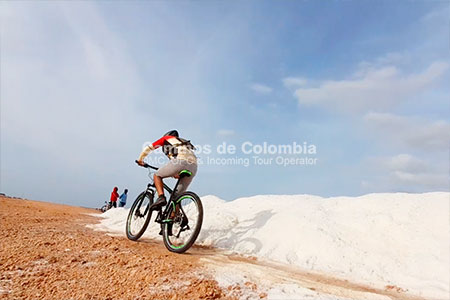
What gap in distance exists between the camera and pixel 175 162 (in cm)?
640

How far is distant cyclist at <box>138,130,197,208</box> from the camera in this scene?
638 centimetres

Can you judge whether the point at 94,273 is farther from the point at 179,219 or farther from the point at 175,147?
the point at 175,147

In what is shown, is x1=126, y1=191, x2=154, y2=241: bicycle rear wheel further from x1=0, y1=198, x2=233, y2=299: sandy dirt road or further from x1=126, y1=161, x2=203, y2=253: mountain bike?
x1=0, y1=198, x2=233, y2=299: sandy dirt road

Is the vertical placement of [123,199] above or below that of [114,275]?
above

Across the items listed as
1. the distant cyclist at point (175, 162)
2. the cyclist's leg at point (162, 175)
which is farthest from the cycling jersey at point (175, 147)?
the cyclist's leg at point (162, 175)

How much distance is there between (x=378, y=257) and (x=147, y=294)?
5632 mm

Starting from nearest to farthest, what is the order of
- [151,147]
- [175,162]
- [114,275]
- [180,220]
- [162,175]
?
[114,275]
[180,220]
[175,162]
[162,175]
[151,147]

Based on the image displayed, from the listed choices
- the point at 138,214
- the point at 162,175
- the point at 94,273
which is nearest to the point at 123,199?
the point at 138,214

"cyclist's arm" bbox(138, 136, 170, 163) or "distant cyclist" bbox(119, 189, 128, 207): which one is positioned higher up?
Result: "cyclist's arm" bbox(138, 136, 170, 163)

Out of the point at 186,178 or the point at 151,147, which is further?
the point at 151,147

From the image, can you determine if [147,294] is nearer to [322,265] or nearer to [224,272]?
[224,272]

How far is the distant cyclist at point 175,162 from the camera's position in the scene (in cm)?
638

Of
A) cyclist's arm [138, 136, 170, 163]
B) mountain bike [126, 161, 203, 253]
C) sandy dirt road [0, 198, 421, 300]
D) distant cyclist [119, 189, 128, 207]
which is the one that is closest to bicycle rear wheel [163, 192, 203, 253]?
mountain bike [126, 161, 203, 253]

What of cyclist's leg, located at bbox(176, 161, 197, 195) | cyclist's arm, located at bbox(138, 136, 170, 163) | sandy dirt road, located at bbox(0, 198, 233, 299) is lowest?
sandy dirt road, located at bbox(0, 198, 233, 299)
